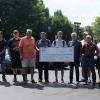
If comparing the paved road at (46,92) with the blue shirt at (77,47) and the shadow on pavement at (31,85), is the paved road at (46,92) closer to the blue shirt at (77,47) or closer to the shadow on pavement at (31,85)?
the shadow on pavement at (31,85)

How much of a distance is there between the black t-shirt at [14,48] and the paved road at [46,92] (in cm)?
103

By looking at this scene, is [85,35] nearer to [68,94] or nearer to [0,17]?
[68,94]

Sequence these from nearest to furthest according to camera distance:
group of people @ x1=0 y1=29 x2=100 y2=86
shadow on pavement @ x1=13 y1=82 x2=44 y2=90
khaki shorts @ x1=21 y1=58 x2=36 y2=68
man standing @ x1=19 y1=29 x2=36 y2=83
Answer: shadow on pavement @ x1=13 y1=82 x2=44 y2=90 → group of people @ x1=0 y1=29 x2=100 y2=86 → man standing @ x1=19 y1=29 x2=36 y2=83 → khaki shorts @ x1=21 y1=58 x2=36 y2=68

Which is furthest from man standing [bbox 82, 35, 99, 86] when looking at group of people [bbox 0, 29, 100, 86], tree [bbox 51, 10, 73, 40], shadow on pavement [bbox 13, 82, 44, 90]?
tree [bbox 51, 10, 73, 40]

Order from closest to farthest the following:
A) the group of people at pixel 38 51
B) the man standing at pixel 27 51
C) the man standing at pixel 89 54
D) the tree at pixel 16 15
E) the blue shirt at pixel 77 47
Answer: the man standing at pixel 89 54 < the group of people at pixel 38 51 < the blue shirt at pixel 77 47 < the man standing at pixel 27 51 < the tree at pixel 16 15

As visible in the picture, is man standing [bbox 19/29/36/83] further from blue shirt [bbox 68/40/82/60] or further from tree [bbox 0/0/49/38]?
tree [bbox 0/0/49/38]

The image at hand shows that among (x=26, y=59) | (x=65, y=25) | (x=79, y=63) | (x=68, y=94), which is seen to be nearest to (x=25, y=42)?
(x=26, y=59)

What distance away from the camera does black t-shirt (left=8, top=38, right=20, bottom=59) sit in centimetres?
1745

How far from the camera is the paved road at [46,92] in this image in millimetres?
13703

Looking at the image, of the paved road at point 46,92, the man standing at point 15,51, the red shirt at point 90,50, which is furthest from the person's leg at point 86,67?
the man standing at point 15,51

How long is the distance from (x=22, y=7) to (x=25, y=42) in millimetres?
47899

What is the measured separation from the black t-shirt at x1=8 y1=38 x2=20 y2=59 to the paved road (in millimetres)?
1025

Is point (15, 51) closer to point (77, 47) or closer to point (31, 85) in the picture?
point (31, 85)

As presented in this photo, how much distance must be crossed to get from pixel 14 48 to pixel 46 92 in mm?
3134
